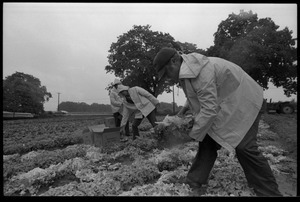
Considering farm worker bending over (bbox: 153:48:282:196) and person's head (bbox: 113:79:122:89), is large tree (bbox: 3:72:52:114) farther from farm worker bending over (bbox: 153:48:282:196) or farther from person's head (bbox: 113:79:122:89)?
farm worker bending over (bbox: 153:48:282:196)

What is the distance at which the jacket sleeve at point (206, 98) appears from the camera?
300cm

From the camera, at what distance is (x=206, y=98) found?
3008 millimetres

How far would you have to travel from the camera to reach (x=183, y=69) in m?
3.15

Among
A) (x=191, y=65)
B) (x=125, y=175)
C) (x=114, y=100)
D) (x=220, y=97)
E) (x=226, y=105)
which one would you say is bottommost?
(x=125, y=175)

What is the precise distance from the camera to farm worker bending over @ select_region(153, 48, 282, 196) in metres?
3.00

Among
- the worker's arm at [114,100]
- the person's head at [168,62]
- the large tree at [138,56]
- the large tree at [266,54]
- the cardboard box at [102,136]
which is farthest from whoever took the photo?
the large tree at [138,56]

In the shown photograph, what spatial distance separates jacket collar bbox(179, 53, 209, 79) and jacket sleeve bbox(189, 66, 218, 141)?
0.23ft

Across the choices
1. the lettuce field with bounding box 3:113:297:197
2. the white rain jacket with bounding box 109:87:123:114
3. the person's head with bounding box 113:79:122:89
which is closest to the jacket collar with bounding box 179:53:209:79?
the lettuce field with bounding box 3:113:297:197

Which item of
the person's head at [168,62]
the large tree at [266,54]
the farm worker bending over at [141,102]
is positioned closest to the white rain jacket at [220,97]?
the person's head at [168,62]

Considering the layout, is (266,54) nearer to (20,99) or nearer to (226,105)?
(226,105)

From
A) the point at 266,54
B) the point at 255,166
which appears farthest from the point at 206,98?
the point at 266,54

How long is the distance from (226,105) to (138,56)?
26895 mm

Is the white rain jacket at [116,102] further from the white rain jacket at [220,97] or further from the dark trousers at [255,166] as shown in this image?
the dark trousers at [255,166]

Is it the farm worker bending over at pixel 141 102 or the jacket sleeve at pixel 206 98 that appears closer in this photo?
the jacket sleeve at pixel 206 98
